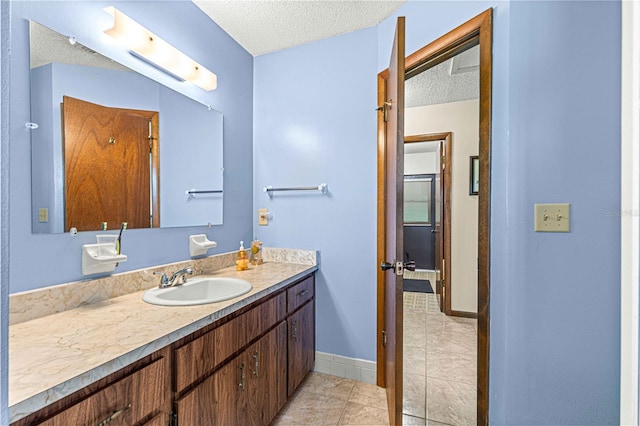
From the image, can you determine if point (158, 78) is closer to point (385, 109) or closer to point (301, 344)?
point (385, 109)

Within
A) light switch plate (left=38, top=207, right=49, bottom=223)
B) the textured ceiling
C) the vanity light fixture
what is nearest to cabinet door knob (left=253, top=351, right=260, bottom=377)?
light switch plate (left=38, top=207, right=49, bottom=223)

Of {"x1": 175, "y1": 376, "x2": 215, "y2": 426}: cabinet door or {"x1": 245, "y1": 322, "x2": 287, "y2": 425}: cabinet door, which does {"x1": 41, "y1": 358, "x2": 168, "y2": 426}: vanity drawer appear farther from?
{"x1": 245, "y1": 322, "x2": 287, "y2": 425}: cabinet door

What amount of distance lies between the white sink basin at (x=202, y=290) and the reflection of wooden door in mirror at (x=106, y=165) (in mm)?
358

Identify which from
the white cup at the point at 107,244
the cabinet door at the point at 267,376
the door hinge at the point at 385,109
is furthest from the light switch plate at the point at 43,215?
the door hinge at the point at 385,109

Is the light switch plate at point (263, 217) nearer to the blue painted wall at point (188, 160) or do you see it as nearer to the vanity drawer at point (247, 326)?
the blue painted wall at point (188, 160)

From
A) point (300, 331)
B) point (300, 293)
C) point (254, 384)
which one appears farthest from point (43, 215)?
point (300, 331)

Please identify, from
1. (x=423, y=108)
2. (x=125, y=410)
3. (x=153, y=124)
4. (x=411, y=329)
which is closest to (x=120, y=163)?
(x=153, y=124)

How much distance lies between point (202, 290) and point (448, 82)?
2.83 m

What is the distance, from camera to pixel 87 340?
850 millimetres

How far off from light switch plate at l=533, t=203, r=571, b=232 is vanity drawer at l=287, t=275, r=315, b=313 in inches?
50.8

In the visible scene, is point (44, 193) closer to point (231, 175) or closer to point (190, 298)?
point (190, 298)

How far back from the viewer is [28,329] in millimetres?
932

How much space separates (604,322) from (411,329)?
2048 mm

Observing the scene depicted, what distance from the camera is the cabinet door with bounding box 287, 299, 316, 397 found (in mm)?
1768
